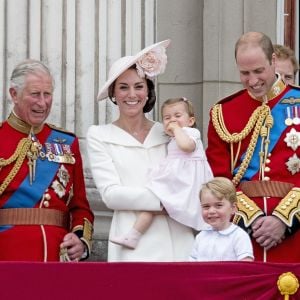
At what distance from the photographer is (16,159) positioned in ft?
25.2

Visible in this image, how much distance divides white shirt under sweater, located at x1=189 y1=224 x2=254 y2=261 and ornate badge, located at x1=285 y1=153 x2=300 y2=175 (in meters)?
0.41

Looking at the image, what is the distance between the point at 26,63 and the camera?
7.77 meters

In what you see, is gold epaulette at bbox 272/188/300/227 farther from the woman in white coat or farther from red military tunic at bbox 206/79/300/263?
the woman in white coat

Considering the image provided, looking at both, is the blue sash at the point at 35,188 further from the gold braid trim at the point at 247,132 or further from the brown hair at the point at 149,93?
the gold braid trim at the point at 247,132

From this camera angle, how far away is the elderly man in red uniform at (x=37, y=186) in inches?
300

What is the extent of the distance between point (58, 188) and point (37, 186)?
11cm

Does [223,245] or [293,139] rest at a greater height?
[293,139]

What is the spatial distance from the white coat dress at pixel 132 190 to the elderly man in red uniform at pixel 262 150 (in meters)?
0.28

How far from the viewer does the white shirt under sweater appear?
7266 mm

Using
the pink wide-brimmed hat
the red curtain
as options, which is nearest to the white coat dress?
the pink wide-brimmed hat

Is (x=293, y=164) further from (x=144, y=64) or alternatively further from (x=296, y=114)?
(x=144, y=64)

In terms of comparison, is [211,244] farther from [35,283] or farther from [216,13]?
[216,13]

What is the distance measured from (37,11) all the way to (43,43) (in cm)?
17

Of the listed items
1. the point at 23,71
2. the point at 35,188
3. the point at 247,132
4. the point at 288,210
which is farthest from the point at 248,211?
the point at 23,71
